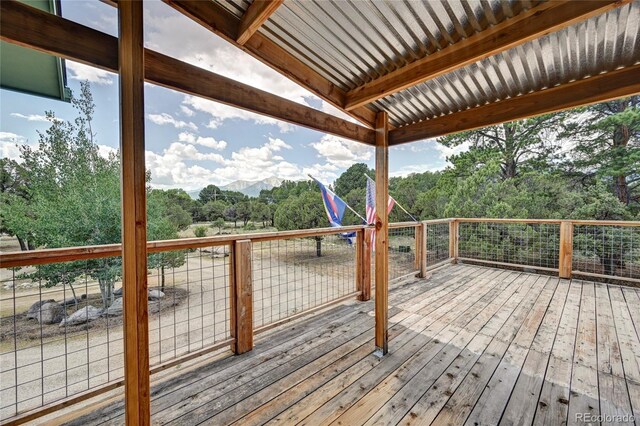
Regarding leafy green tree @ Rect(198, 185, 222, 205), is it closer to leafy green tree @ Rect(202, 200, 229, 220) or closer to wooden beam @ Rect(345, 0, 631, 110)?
leafy green tree @ Rect(202, 200, 229, 220)

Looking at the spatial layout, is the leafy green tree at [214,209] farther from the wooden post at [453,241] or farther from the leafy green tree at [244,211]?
the wooden post at [453,241]

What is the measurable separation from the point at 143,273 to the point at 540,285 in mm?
5264

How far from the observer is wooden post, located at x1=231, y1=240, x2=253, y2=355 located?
7.29 feet

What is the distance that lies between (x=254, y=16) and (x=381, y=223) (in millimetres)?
1677

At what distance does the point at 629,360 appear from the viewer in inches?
85.3

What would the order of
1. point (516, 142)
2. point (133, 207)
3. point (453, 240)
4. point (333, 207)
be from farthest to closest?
1. point (516, 142)
2. point (333, 207)
3. point (453, 240)
4. point (133, 207)

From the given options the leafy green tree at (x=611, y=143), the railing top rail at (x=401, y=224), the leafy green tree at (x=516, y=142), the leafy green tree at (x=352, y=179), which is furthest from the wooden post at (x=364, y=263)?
the leafy green tree at (x=352, y=179)

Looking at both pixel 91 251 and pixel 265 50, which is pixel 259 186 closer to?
pixel 91 251

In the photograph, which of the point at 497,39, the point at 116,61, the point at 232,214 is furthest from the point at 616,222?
the point at 232,214

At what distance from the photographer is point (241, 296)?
88.4 inches

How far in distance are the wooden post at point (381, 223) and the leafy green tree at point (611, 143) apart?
7504 millimetres

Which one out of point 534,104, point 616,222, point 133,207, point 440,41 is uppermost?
point 440,41

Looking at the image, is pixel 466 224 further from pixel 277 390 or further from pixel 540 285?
pixel 277 390

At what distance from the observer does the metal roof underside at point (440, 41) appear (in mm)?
1260
